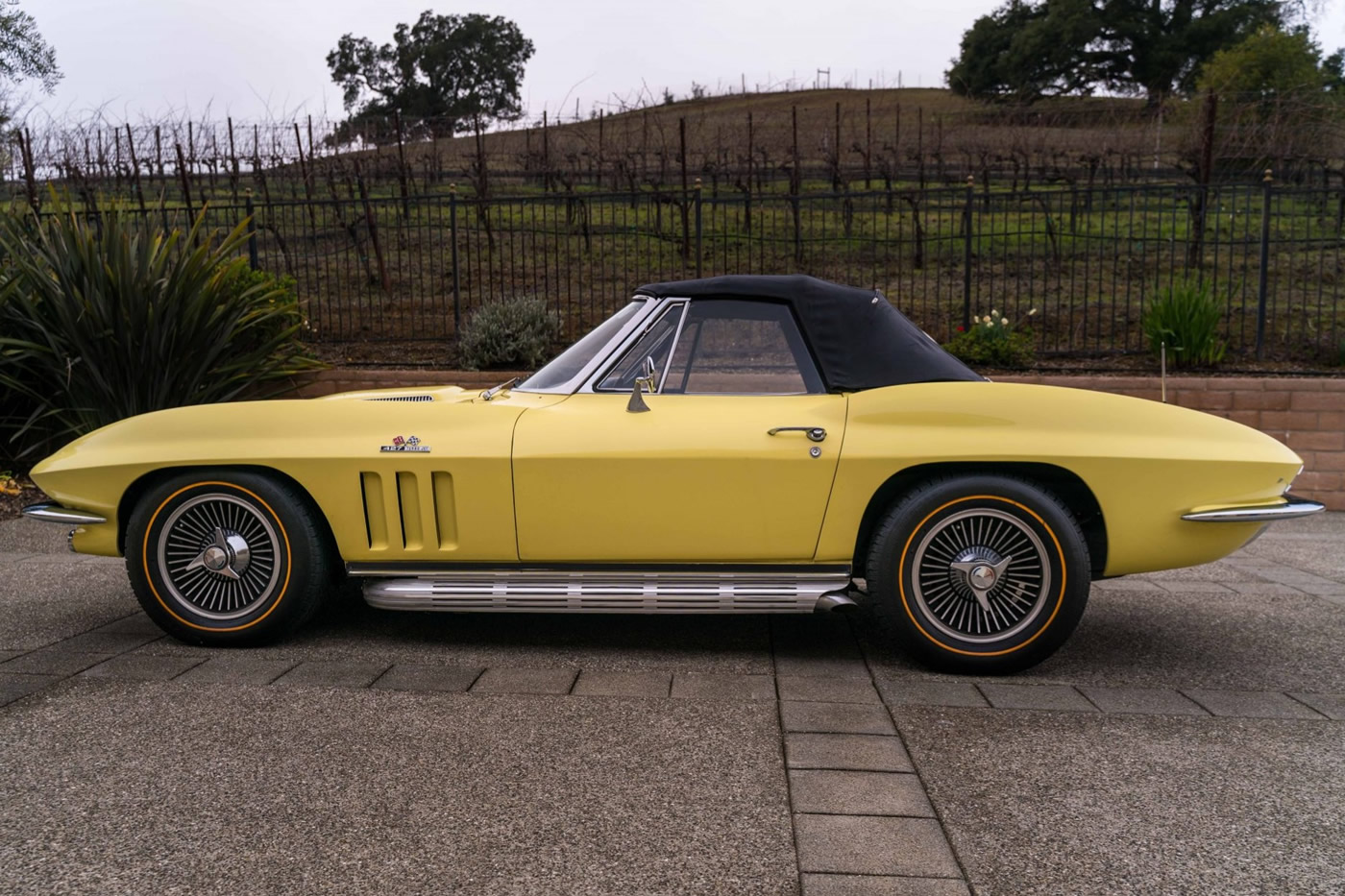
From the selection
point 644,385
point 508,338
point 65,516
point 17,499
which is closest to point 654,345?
point 644,385

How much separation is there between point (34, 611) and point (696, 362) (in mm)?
3209

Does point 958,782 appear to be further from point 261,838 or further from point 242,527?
point 242,527

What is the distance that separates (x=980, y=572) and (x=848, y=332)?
105cm

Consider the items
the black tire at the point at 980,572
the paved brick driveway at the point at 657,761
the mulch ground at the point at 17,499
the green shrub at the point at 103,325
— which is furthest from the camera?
the green shrub at the point at 103,325

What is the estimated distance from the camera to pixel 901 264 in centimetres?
1346

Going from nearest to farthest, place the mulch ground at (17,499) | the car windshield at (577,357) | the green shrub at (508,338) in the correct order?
the car windshield at (577,357) < the mulch ground at (17,499) < the green shrub at (508,338)

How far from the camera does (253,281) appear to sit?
29.4ft

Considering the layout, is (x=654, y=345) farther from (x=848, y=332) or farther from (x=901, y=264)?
(x=901, y=264)

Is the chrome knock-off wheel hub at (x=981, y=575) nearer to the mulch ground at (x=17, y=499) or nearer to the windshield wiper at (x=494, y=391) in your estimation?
the windshield wiper at (x=494, y=391)

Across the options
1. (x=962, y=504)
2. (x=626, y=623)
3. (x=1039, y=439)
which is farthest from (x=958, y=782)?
(x=626, y=623)

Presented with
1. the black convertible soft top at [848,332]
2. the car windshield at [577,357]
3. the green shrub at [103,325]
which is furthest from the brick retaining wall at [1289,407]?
the black convertible soft top at [848,332]

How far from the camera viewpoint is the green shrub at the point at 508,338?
9758mm

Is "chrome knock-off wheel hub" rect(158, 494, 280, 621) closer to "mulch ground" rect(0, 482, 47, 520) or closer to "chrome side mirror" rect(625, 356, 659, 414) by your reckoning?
"chrome side mirror" rect(625, 356, 659, 414)

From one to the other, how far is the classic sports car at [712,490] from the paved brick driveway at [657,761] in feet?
0.96
